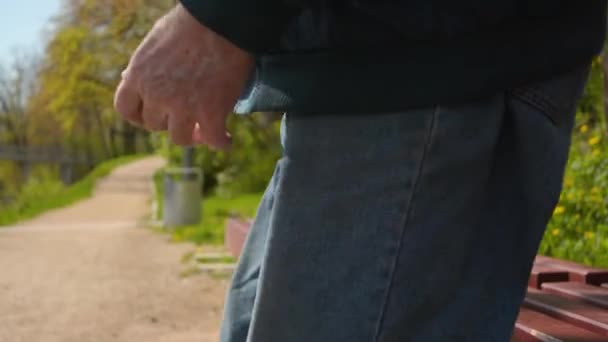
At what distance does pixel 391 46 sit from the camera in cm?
97

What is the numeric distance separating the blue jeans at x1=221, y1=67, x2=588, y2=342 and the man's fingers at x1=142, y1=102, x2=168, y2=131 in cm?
16

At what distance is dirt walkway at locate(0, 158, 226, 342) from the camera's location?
4340 mm

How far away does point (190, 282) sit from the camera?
6.04m

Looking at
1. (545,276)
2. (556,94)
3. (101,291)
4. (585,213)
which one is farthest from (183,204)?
(556,94)

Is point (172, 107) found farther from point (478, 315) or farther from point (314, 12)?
point (478, 315)

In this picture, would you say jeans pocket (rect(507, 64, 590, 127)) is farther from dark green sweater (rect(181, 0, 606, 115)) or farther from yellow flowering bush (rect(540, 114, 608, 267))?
yellow flowering bush (rect(540, 114, 608, 267))

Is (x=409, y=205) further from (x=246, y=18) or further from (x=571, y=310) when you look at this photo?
(x=571, y=310)

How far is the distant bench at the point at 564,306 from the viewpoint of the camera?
69.1 inches

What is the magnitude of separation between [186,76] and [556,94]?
1.47 feet

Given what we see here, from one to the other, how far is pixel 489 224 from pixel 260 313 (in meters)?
0.30

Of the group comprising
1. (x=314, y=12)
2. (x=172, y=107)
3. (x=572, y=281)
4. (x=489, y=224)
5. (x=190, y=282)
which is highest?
(x=314, y=12)

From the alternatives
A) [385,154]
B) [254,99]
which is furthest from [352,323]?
[254,99]

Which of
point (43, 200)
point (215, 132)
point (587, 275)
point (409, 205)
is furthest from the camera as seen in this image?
point (43, 200)

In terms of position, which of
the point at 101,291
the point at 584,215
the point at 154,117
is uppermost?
the point at 154,117
